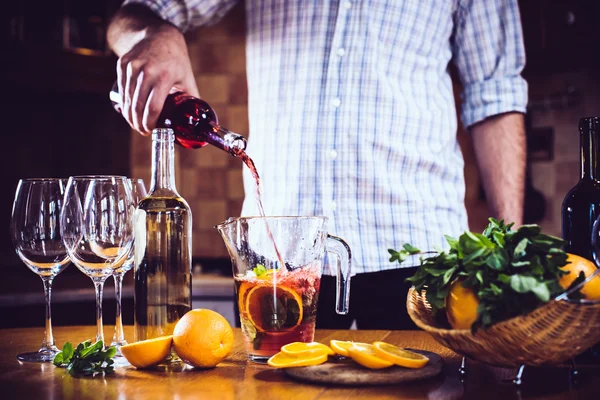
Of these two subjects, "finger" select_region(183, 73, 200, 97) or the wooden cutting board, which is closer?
the wooden cutting board

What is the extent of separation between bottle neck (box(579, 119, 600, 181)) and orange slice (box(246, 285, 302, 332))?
0.41m

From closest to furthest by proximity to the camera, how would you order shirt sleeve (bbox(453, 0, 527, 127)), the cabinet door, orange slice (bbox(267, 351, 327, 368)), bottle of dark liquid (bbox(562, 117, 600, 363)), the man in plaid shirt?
1. orange slice (bbox(267, 351, 327, 368))
2. bottle of dark liquid (bbox(562, 117, 600, 363))
3. the man in plaid shirt
4. shirt sleeve (bbox(453, 0, 527, 127))
5. the cabinet door

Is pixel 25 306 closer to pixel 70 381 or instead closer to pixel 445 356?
pixel 70 381

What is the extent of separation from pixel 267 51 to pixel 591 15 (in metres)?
1.65

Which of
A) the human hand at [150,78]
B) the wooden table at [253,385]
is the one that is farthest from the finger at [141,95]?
the wooden table at [253,385]

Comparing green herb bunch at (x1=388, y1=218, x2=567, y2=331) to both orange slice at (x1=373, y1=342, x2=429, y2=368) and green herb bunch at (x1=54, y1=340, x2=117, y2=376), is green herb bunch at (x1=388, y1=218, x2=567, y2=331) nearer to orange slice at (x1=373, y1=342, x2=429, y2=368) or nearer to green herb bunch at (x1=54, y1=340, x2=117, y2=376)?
orange slice at (x1=373, y1=342, x2=429, y2=368)

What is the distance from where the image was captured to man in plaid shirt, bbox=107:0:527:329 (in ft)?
4.62

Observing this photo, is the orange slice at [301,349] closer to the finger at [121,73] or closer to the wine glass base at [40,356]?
the wine glass base at [40,356]

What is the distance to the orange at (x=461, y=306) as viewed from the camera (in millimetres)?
771

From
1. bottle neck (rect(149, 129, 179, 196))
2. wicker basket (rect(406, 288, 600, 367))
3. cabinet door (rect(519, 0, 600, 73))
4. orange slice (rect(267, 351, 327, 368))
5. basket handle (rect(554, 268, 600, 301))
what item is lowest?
orange slice (rect(267, 351, 327, 368))

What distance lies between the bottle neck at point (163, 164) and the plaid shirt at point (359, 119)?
510 mm

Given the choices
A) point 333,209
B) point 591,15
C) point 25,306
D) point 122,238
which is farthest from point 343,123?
point 591,15

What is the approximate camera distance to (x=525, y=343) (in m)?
0.73

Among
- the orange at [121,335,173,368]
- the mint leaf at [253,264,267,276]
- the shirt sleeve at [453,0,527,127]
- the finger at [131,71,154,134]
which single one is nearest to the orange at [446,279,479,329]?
the mint leaf at [253,264,267,276]
